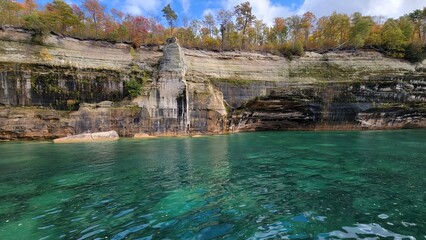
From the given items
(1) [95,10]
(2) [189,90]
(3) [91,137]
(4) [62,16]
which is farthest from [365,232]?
(1) [95,10]

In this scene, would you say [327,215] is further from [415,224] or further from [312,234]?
[415,224]

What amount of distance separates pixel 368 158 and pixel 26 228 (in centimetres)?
1506

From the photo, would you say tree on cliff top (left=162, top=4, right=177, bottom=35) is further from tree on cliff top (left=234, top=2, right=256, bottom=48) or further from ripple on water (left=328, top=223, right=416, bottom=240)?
ripple on water (left=328, top=223, right=416, bottom=240)

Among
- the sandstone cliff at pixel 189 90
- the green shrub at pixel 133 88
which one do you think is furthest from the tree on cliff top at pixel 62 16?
the green shrub at pixel 133 88

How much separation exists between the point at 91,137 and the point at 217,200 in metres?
21.4

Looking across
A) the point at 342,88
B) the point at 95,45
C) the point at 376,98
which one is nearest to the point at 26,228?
the point at 95,45

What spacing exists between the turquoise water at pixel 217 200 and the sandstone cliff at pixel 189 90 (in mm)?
15167

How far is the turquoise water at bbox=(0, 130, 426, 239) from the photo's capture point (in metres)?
4.82

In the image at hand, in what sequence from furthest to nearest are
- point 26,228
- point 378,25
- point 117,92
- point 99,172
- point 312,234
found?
point 378,25, point 117,92, point 99,172, point 26,228, point 312,234

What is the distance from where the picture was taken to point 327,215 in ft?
17.9

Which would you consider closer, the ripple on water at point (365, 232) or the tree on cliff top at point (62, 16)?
the ripple on water at point (365, 232)

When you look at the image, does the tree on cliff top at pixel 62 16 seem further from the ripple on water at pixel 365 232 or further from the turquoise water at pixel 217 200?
the ripple on water at pixel 365 232

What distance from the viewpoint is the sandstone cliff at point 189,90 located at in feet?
80.8

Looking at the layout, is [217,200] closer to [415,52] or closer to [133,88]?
[133,88]
